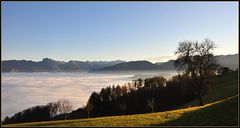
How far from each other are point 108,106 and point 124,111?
1170 centimetres

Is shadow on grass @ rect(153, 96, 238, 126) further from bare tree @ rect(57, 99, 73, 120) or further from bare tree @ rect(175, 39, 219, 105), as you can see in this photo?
bare tree @ rect(57, 99, 73, 120)

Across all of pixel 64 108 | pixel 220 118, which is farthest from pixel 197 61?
pixel 64 108

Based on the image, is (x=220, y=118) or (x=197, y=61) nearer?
(x=220, y=118)

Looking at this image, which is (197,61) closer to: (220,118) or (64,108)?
(220,118)

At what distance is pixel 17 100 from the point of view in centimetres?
15325

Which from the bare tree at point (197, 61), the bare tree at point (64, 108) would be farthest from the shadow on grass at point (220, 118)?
the bare tree at point (64, 108)

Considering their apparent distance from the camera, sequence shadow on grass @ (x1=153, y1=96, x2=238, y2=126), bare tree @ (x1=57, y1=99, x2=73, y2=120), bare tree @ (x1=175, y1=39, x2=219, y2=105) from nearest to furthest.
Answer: shadow on grass @ (x1=153, y1=96, x2=238, y2=126) < bare tree @ (x1=175, y1=39, x2=219, y2=105) < bare tree @ (x1=57, y1=99, x2=73, y2=120)

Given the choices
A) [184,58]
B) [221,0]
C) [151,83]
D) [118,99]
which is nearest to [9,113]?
[118,99]

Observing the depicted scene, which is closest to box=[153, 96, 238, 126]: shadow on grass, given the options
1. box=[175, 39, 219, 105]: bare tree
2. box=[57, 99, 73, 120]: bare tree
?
box=[175, 39, 219, 105]: bare tree

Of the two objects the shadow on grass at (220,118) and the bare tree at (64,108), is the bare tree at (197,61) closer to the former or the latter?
the shadow on grass at (220,118)

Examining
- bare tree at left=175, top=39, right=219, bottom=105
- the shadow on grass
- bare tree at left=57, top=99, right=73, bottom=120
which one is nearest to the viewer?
the shadow on grass

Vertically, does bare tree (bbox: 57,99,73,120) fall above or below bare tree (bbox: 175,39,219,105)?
below

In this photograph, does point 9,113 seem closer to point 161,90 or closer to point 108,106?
point 108,106

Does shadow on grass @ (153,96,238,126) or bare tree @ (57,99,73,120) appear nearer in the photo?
shadow on grass @ (153,96,238,126)
